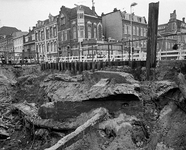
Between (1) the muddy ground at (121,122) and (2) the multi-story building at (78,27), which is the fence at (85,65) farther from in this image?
(2) the multi-story building at (78,27)

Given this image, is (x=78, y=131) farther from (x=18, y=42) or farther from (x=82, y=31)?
(x=18, y=42)

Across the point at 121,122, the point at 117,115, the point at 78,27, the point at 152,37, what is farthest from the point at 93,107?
the point at 78,27

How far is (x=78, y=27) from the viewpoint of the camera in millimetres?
32531

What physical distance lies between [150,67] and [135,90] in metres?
1.77

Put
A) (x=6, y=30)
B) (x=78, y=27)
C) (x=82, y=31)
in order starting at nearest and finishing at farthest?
1. (x=78, y=27)
2. (x=82, y=31)
3. (x=6, y=30)

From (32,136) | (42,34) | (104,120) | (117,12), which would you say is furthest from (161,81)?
(42,34)

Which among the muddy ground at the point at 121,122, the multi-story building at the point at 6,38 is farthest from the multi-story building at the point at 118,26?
the multi-story building at the point at 6,38

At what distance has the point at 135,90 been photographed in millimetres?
6797

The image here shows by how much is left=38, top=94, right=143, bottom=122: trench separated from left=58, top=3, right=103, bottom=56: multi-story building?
23.5 m

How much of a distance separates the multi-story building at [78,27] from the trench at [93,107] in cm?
2350

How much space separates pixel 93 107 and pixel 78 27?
27568 mm

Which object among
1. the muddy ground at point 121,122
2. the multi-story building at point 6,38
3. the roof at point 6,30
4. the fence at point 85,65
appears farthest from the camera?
the roof at point 6,30

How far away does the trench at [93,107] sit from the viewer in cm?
660

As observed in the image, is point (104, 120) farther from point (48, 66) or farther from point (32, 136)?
point (48, 66)
